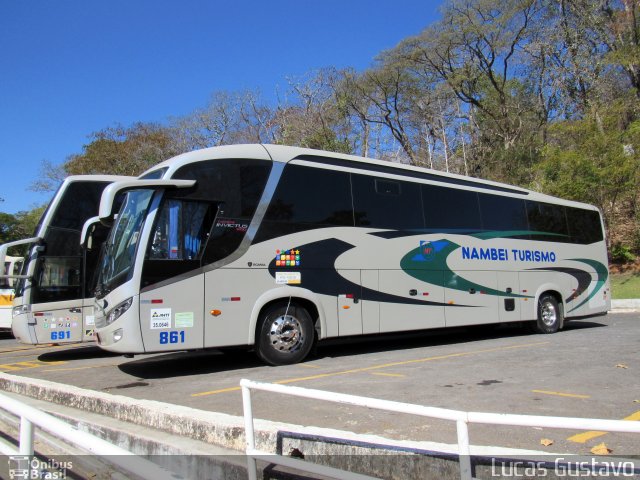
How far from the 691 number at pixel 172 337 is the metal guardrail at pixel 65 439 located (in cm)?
391

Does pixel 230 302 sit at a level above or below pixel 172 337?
above

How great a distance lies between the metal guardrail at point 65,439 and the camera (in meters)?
2.68

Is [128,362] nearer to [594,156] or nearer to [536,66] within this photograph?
[594,156]

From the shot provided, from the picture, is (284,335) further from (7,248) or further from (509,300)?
(7,248)

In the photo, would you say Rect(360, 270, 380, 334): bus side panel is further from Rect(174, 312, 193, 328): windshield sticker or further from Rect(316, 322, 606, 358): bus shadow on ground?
Rect(174, 312, 193, 328): windshield sticker

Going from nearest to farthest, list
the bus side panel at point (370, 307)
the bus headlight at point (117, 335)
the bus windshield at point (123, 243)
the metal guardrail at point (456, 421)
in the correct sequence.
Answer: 1. the metal guardrail at point (456, 421)
2. the bus headlight at point (117, 335)
3. the bus windshield at point (123, 243)
4. the bus side panel at point (370, 307)

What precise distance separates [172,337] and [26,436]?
4.66m

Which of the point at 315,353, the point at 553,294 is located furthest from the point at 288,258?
the point at 553,294

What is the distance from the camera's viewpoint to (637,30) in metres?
29.9

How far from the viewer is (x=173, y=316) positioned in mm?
8141

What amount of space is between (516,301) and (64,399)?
416 inches

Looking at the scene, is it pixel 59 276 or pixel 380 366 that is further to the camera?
pixel 59 276

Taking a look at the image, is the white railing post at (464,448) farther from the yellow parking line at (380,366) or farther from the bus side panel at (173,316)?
the bus side panel at (173,316)

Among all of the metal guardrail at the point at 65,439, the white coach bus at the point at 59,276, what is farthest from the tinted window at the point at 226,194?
the white coach bus at the point at 59,276
